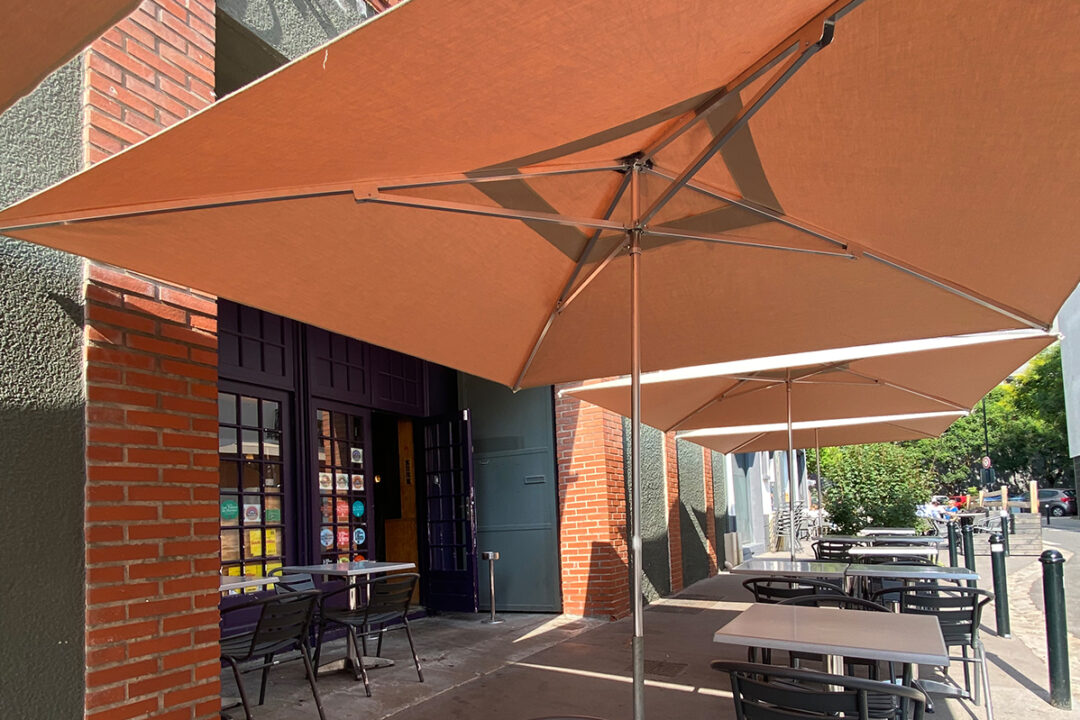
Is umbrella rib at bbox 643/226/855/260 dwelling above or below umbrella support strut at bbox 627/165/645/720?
above

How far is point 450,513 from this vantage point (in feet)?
27.5

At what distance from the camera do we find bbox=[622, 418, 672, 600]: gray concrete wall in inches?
369

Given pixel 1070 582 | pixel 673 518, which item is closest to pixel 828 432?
pixel 673 518

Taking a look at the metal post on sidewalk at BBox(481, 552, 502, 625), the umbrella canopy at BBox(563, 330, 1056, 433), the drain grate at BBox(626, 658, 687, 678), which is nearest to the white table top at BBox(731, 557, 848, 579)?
the drain grate at BBox(626, 658, 687, 678)

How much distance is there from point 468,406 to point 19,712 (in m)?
6.61

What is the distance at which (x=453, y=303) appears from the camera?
11.0 ft

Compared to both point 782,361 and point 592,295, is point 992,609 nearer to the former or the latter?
point 782,361

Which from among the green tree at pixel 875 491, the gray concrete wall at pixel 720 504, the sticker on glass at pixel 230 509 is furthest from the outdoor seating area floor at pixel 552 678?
the gray concrete wall at pixel 720 504

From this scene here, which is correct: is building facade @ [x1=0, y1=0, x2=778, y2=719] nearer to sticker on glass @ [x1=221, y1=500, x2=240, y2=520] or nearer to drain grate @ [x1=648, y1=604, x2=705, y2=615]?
sticker on glass @ [x1=221, y1=500, x2=240, y2=520]

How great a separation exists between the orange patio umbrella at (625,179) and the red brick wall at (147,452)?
565 mm

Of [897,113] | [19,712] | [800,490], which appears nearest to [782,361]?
[897,113]

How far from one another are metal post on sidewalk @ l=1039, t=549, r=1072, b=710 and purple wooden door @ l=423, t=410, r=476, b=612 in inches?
199

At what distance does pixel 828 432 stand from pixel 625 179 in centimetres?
801

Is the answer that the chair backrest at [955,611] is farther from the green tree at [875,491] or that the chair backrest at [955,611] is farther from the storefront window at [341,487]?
the green tree at [875,491]
